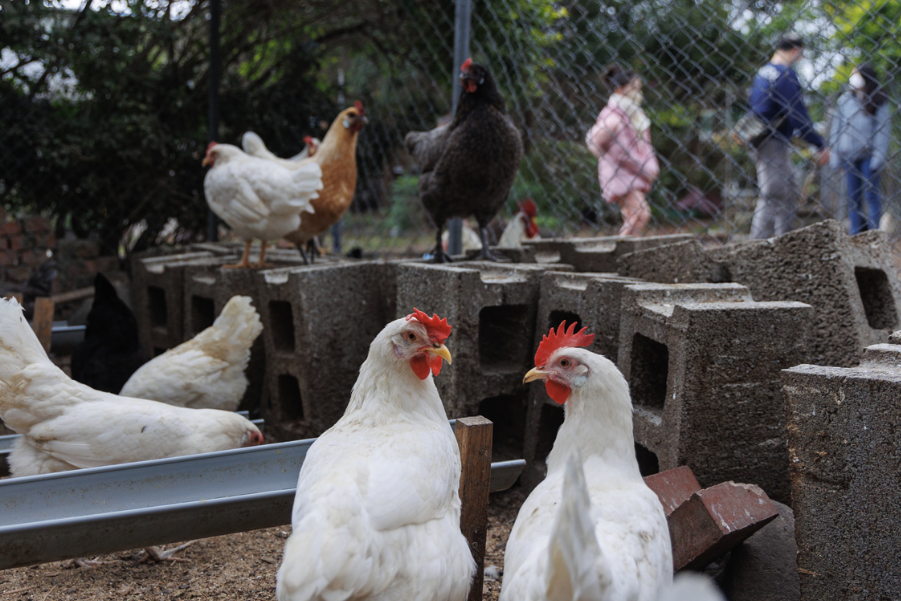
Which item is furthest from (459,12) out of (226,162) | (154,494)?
(154,494)

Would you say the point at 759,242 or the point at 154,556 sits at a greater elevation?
→ the point at 759,242

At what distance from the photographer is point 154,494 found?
5.77ft

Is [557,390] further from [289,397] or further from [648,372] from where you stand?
[289,397]

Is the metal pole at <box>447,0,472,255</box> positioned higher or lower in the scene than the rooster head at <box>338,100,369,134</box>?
higher

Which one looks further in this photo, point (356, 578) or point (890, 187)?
point (890, 187)

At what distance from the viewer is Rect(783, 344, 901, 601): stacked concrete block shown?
1.50 m

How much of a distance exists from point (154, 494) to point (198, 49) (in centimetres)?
553

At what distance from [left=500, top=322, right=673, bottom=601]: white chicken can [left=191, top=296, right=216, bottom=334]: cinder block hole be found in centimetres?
314

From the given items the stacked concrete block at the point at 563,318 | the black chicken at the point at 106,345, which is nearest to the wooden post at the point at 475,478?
the stacked concrete block at the point at 563,318

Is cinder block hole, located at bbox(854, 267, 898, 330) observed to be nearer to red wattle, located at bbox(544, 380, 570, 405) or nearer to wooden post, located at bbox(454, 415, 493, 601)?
red wattle, located at bbox(544, 380, 570, 405)

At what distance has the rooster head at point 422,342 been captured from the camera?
73.9 inches

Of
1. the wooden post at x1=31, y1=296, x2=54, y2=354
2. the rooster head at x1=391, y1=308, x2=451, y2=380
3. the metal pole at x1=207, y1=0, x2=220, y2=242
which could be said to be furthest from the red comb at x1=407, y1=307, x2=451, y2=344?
the metal pole at x1=207, y1=0, x2=220, y2=242

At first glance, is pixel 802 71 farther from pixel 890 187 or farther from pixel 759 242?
pixel 759 242

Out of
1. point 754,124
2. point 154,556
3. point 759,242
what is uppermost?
point 754,124
